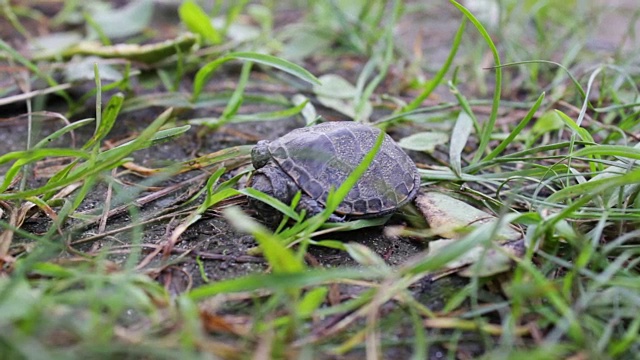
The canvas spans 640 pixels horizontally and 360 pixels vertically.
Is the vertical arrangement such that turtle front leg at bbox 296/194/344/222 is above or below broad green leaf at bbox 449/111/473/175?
below

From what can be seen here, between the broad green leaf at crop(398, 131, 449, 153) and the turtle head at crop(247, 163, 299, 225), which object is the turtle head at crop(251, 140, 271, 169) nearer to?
the turtle head at crop(247, 163, 299, 225)

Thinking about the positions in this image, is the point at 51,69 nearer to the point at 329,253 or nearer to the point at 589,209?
the point at 329,253

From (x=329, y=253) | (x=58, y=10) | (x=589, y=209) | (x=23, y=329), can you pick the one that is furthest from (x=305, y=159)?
(x=58, y=10)

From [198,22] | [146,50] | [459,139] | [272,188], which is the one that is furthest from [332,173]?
[198,22]

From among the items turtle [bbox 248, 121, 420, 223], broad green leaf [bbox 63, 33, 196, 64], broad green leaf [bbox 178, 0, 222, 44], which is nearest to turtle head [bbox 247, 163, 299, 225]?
turtle [bbox 248, 121, 420, 223]

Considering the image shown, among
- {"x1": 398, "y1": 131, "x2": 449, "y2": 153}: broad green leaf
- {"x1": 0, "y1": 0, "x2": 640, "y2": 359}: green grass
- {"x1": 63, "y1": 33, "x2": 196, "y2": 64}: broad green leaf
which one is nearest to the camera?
{"x1": 0, "y1": 0, "x2": 640, "y2": 359}: green grass
